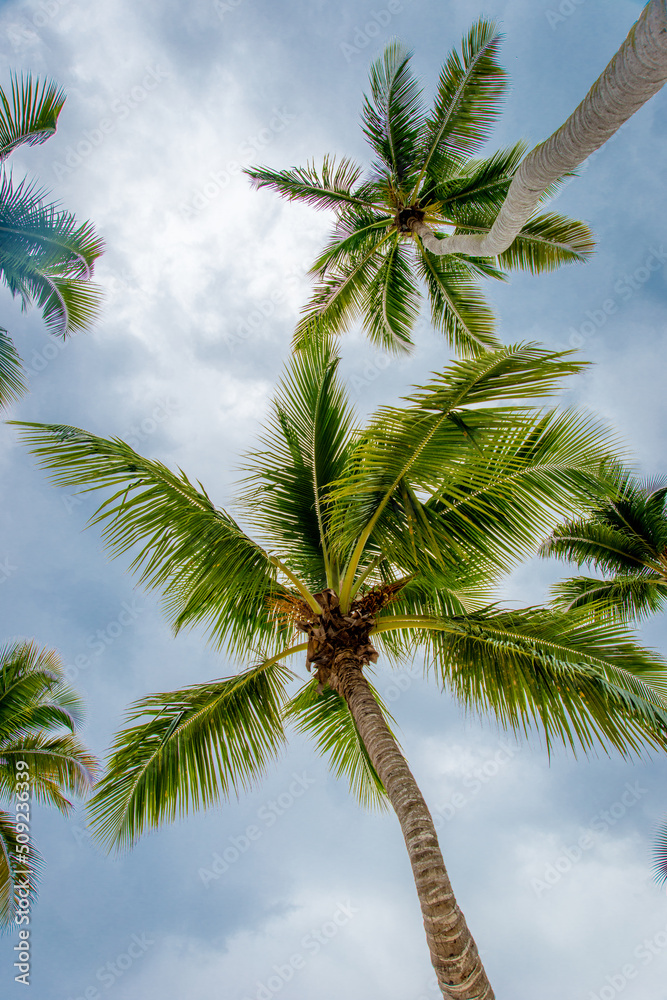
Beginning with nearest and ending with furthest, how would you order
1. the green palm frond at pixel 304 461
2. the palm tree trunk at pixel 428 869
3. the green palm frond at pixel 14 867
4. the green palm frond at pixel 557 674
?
the palm tree trunk at pixel 428 869 < the green palm frond at pixel 557 674 < the green palm frond at pixel 304 461 < the green palm frond at pixel 14 867

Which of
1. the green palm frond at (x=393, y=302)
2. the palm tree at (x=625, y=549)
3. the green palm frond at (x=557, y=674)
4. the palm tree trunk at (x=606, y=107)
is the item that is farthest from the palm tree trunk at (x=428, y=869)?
the green palm frond at (x=393, y=302)

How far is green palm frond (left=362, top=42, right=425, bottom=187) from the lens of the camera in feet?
33.1

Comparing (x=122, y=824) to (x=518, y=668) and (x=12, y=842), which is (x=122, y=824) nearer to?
(x=518, y=668)

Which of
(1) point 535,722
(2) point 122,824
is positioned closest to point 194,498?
(2) point 122,824

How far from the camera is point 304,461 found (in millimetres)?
6734

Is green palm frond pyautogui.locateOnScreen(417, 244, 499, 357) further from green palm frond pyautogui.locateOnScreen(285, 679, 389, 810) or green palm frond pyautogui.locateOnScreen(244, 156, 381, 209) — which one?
green palm frond pyautogui.locateOnScreen(285, 679, 389, 810)

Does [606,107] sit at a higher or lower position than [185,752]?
higher

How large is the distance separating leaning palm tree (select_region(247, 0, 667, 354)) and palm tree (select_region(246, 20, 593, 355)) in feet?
0.06

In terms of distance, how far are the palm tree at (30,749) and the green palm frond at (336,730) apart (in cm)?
504

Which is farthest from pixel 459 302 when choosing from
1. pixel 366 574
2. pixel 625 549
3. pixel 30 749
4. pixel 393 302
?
pixel 30 749

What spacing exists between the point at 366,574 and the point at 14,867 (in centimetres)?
856

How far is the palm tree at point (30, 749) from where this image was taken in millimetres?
9820

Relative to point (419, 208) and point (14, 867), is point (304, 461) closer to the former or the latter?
point (419, 208)

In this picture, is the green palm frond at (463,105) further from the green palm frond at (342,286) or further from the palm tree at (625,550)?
the palm tree at (625,550)
